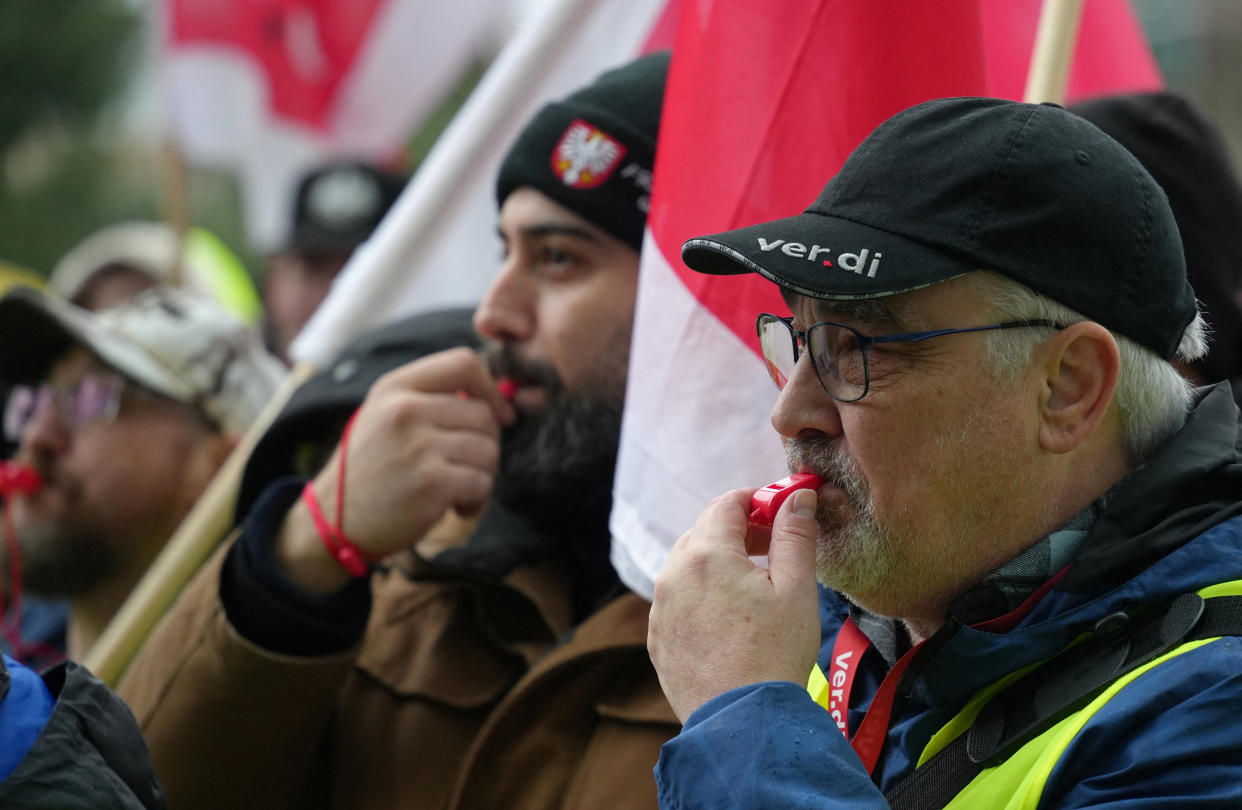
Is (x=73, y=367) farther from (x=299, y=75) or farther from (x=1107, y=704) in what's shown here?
(x=1107, y=704)

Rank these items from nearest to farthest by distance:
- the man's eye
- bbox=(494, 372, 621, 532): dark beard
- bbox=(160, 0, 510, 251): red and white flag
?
bbox=(494, 372, 621, 532): dark beard < the man's eye < bbox=(160, 0, 510, 251): red and white flag

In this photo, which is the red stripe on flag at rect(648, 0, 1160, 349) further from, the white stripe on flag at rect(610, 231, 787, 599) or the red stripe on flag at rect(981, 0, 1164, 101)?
the red stripe on flag at rect(981, 0, 1164, 101)

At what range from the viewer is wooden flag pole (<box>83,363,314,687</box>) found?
3.74 m

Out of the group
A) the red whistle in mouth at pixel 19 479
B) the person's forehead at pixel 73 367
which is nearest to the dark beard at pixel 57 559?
the red whistle in mouth at pixel 19 479

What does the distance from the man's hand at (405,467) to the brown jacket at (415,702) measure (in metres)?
0.17

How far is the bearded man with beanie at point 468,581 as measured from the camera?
2.74 m

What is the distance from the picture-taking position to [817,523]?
205 centimetres

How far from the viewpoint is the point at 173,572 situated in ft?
12.5

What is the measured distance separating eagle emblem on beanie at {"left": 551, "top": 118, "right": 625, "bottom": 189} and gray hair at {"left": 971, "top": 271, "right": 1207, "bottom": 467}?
1.50 m

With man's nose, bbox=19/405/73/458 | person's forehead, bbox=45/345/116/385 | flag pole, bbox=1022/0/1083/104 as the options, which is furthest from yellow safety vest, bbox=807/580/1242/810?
person's forehead, bbox=45/345/116/385

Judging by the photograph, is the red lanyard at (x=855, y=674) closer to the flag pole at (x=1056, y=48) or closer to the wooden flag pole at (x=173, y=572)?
the flag pole at (x=1056, y=48)

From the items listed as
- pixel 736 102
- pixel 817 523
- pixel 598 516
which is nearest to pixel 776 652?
pixel 817 523

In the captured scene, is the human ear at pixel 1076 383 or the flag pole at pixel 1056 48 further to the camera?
the flag pole at pixel 1056 48

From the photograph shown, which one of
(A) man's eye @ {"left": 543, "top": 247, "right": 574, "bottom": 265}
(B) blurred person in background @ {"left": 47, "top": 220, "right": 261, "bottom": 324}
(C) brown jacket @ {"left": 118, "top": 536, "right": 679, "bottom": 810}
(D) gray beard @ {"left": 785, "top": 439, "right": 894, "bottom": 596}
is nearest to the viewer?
(D) gray beard @ {"left": 785, "top": 439, "right": 894, "bottom": 596}
